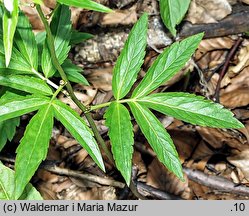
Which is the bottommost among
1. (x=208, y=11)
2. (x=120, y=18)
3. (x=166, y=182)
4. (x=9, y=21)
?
(x=166, y=182)

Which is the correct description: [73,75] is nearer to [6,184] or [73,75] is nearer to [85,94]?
[6,184]

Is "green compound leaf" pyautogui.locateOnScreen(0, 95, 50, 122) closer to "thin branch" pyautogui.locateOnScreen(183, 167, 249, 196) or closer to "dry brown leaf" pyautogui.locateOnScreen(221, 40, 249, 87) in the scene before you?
"thin branch" pyautogui.locateOnScreen(183, 167, 249, 196)

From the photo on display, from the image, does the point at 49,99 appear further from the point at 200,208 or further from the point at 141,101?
the point at 200,208

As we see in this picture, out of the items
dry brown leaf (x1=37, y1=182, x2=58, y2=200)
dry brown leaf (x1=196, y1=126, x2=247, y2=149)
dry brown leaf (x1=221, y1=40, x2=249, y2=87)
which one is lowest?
dry brown leaf (x1=37, y1=182, x2=58, y2=200)

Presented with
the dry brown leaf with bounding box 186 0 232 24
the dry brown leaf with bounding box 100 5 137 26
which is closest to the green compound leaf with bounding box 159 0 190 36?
the dry brown leaf with bounding box 186 0 232 24

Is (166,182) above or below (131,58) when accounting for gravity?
below

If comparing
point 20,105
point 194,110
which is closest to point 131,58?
point 194,110

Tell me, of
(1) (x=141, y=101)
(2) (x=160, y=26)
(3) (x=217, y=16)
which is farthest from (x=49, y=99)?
(3) (x=217, y=16)
